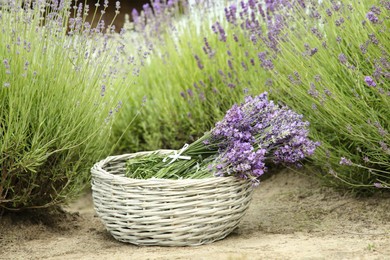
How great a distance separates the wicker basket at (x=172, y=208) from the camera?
8.41ft

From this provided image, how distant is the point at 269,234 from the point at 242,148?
499mm

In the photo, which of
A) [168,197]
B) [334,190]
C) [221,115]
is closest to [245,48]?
[221,115]

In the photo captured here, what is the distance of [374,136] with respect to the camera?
3000 mm

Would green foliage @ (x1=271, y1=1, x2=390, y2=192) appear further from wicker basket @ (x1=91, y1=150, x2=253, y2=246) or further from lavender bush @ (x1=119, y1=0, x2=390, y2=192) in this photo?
wicker basket @ (x1=91, y1=150, x2=253, y2=246)

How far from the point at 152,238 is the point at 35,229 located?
776mm

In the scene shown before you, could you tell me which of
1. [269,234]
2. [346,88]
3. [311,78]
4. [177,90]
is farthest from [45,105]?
[177,90]

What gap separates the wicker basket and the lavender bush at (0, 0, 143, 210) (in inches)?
12.8

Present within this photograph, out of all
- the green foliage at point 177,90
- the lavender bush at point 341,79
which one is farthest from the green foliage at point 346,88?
the green foliage at point 177,90

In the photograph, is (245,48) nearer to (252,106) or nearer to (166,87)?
(166,87)

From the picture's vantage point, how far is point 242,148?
2.62 meters

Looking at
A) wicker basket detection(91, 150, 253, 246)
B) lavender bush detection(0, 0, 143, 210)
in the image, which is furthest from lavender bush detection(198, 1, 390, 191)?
lavender bush detection(0, 0, 143, 210)

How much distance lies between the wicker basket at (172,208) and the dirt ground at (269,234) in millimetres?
64

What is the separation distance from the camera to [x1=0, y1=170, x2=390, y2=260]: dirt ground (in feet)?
8.09

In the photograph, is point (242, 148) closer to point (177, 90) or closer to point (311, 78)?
point (311, 78)
